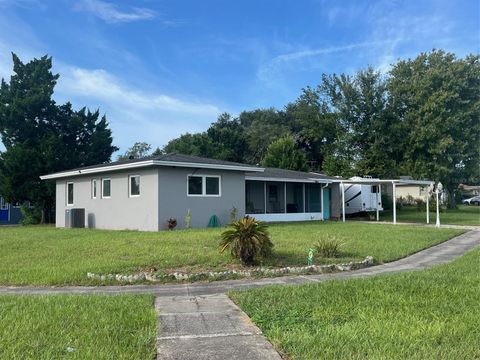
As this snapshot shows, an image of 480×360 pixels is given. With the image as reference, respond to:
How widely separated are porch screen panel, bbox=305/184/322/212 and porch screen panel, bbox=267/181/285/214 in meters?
1.70

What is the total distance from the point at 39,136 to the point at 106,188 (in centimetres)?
1162

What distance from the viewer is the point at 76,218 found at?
21516mm

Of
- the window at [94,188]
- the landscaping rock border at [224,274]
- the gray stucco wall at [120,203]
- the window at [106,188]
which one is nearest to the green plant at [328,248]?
the landscaping rock border at [224,274]

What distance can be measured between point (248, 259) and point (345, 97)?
32077mm

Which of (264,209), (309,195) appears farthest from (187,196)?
(309,195)

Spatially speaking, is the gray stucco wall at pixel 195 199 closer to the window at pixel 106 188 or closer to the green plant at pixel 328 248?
the window at pixel 106 188

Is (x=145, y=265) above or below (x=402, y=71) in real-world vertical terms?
below

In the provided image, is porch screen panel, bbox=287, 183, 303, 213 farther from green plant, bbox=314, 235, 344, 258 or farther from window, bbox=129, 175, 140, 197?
green plant, bbox=314, 235, 344, 258

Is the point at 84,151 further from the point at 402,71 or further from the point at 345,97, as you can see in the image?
the point at 402,71

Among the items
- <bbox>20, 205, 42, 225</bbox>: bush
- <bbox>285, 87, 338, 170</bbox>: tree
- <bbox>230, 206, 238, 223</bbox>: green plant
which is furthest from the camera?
<bbox>285, 87, 338, 170</bbox>: tree

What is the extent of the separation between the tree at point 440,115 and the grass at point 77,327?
32575mm

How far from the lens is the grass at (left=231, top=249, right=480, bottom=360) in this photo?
14.6ft

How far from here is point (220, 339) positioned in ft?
16.0

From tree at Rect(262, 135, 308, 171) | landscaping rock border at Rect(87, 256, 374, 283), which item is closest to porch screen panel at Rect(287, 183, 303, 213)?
tree at Rect(262, 135, 308, 171)
